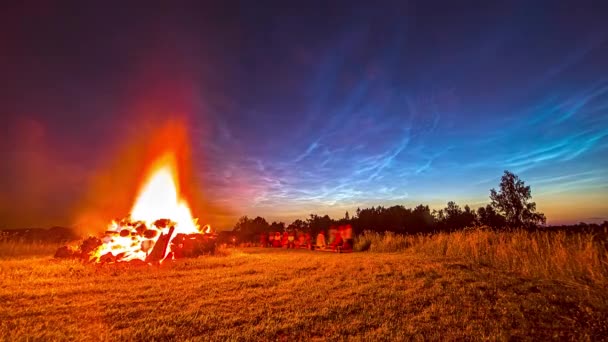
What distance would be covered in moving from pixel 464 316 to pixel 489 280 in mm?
3818

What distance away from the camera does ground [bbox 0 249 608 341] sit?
16.6ft

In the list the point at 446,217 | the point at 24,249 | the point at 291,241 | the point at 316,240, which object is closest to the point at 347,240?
the point at 316,240

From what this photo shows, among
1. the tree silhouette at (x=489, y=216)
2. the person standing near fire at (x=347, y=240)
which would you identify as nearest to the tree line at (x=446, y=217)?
the tree silhouette at (x=489, y=216)

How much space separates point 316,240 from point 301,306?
17286mm

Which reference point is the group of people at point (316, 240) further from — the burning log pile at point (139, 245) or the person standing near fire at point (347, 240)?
the burning log pile at point (139, 245)

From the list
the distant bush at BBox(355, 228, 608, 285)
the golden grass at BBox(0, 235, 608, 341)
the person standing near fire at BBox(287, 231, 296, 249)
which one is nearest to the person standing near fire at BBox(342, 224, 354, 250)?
the distant bush at BBox(355, 228, 608, 285)

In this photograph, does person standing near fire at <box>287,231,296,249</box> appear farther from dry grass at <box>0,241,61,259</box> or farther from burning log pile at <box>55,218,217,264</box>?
dry grass at <box>0,241,61,259</box>

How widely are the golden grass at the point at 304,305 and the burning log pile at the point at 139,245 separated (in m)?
3.38

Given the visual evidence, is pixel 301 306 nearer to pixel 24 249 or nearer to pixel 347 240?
pixel 347 240

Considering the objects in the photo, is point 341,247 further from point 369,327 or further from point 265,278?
point 369,327

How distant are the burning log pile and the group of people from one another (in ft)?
23.6

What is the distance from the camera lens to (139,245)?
51.3 ft

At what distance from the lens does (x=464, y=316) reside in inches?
225

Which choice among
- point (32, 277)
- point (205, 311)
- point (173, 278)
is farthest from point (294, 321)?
point (32, 277)
